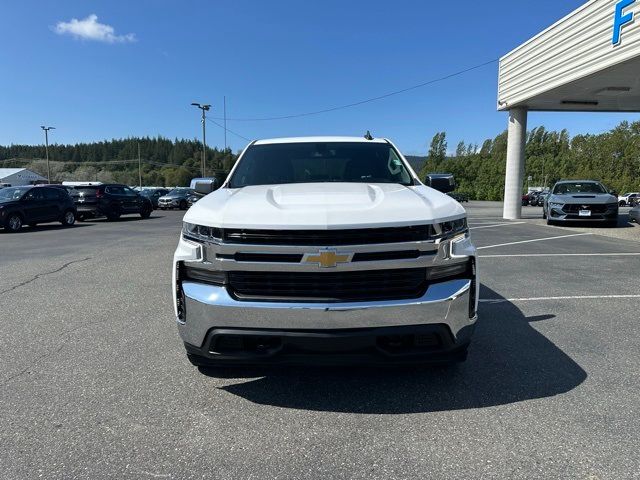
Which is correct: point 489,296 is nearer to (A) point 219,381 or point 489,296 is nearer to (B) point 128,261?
(A) point 219,381

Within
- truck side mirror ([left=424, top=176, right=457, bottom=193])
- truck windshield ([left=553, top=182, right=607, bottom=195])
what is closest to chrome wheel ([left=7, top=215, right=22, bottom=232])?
truck side mirror ([left=424, top=176, right=457, bottom=193])

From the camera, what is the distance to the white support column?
20.9 metres

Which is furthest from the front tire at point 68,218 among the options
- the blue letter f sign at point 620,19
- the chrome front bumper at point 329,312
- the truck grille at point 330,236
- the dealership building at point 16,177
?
the dealership building at point 16,177

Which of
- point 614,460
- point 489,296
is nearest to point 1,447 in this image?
point 614,460

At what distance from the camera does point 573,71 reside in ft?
49.3

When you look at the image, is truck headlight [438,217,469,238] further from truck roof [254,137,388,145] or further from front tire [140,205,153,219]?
front tire [140,205,153,219]

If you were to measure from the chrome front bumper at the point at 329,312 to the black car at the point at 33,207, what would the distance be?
16.3 m

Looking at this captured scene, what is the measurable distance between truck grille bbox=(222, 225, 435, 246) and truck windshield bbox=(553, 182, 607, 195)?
15837mm

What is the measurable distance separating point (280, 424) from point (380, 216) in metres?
1.41

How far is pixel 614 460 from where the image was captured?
2.42 m

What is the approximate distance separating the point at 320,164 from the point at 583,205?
13.7 metres

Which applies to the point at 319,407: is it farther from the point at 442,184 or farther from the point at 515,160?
the point at 515,160

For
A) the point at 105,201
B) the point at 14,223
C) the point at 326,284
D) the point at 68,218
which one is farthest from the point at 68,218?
the point at 326,284

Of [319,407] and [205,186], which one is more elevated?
[205,186]
